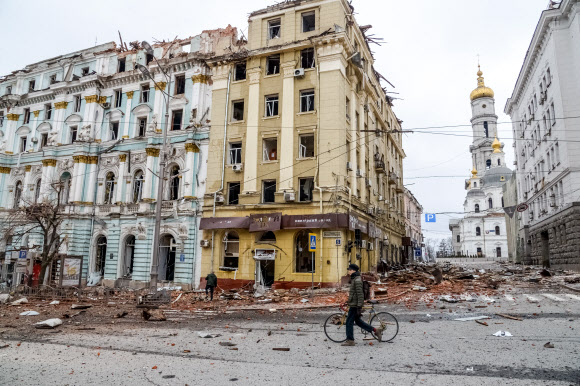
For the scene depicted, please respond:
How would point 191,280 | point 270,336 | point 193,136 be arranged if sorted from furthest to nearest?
point 193,136, point 191,280, point 270,336

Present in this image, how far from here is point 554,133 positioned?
103 ft

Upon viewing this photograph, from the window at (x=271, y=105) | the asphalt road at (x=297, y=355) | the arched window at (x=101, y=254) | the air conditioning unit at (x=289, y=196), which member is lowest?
the asphalt road at (x=297, y=355)

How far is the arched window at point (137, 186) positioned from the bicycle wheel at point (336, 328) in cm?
2289

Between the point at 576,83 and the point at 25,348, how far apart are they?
35.2m

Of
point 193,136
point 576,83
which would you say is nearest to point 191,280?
point 193,136

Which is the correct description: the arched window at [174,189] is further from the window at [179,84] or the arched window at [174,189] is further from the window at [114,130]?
the window at [114,130]

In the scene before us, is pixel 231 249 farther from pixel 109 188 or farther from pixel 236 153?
pixel 109 188

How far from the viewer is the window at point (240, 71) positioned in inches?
1073

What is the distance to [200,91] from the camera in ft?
92.3

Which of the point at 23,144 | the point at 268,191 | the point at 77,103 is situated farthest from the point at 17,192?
the point at 268,191

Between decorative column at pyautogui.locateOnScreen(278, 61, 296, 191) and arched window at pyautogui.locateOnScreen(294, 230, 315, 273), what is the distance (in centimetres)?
294

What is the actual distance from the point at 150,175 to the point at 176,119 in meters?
4.52

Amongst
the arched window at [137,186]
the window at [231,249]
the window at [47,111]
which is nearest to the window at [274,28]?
the window at [231,249]

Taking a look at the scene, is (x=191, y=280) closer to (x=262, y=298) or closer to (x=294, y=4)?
(x=262, y=298)
